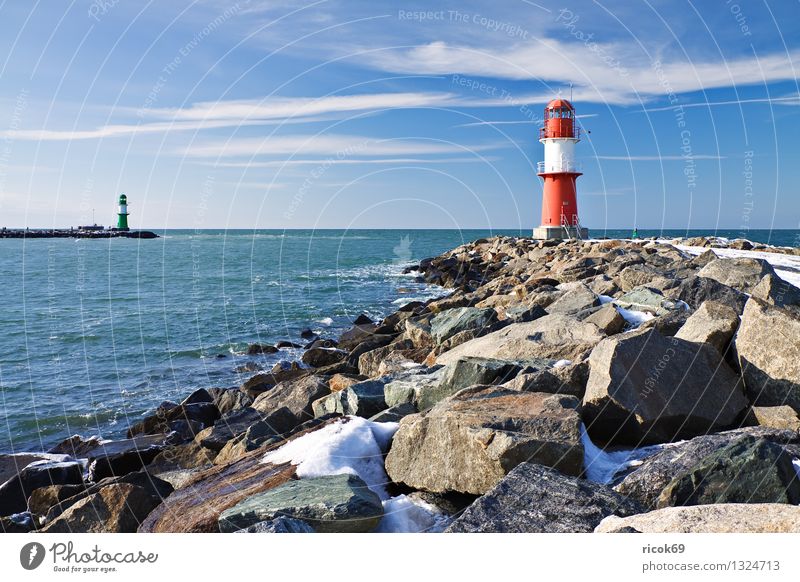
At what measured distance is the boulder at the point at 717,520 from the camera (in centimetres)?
344

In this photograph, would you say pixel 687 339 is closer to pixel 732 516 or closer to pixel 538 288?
pixel 732 516

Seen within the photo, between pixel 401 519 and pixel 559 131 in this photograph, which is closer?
pixel 401 519

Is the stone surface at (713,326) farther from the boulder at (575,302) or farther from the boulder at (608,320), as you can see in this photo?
the boulder at (575,302)

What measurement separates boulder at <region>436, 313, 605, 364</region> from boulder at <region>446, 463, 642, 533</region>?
9.42 feet

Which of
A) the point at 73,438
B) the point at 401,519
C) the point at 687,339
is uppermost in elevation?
the point at 687,339

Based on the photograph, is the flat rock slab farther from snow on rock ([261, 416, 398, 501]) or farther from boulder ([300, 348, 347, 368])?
boulder ([300, 348, 347, 368])

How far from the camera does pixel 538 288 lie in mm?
13359

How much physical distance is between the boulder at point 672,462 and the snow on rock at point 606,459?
0.49 feet

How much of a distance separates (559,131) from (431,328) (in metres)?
24.4

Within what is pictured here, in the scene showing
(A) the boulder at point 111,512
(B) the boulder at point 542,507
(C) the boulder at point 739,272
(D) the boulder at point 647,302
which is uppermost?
(C) the boulder at point 739,272

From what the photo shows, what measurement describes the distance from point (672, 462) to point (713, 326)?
2.26 m

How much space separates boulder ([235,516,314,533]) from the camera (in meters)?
3.85

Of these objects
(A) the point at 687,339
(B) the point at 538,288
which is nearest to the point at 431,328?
(B) the point at 538,288

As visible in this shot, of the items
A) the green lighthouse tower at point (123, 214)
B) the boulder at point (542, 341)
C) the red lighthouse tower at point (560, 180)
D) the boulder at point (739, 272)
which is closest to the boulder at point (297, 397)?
the boulder at point (542, 341)
